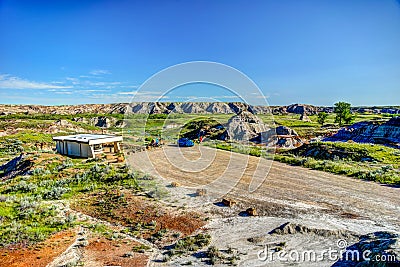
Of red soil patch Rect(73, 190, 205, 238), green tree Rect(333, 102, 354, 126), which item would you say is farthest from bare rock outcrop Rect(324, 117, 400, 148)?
red soil patch Rect(73, 190, 205, 238)

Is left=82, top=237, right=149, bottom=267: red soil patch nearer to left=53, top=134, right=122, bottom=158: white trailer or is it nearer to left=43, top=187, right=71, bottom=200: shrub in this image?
left=43, top=187, right=71, bottom=200: shrub

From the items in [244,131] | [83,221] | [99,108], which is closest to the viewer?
[83,221]

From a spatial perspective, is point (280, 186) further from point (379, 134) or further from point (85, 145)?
point (379, 134)

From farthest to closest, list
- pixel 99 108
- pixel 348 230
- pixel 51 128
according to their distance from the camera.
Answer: pixel 99 108
pixel 51 128
pixel 348 230

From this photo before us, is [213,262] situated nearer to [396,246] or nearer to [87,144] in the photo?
[396,246]

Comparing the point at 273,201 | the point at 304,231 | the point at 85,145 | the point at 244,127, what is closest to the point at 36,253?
the point at 304,231

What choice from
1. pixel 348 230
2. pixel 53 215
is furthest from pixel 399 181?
pixel 53 215
